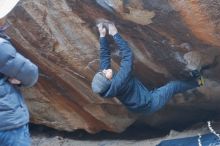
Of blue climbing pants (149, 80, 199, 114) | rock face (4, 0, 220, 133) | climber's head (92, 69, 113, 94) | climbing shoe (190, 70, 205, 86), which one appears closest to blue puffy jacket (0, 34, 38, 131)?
climber's head (92, 69, 113, 94)

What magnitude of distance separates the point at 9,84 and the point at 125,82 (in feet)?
4.31

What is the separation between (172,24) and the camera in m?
3.86

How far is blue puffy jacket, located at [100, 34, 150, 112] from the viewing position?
405 centimetres

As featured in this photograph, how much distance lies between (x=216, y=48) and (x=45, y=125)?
2483 millimetres

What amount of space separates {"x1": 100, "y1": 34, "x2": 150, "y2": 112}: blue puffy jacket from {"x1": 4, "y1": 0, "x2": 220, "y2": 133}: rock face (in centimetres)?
17

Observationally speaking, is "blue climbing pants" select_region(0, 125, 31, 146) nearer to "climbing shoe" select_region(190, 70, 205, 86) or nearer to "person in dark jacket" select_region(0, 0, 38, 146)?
"person in dark jacket" select_region(0, 0, 38, 146)

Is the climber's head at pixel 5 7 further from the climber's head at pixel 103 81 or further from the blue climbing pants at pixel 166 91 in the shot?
the blue climbing pants at pixel 166 91

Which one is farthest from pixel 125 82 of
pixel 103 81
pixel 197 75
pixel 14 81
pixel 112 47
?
pixel 14 81

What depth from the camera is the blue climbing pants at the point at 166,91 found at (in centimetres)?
429

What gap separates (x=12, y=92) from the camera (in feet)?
10.0

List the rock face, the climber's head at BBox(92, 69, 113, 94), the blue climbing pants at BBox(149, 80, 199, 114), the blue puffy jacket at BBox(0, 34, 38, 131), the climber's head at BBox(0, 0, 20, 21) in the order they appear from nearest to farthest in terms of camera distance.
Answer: the blue puffy jacket at BBox(0, 34, 38, 131), the climber's head at BBox(0, 0, 20, 21), the rock face, the climber's head at BBox(92, 69, 113, 94), the blue climbing pants at BBox(149, 80, 199, 114)

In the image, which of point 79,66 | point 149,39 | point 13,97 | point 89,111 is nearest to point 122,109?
point 89,111

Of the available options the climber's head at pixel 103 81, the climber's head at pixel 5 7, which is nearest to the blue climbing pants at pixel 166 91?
the climber's head at pixel 103 81

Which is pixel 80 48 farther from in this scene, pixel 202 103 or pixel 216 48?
pixel 202 103
